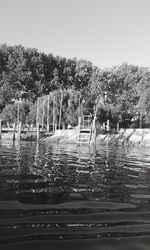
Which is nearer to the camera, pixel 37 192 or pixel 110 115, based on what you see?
pixel 37 192

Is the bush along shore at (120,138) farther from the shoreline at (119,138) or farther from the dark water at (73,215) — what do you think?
the dark water at (73,215)

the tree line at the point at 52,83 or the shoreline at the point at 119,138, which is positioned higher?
the tree line at the point at 52,83

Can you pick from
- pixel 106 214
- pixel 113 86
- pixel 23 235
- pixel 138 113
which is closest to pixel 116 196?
pixel 106 214

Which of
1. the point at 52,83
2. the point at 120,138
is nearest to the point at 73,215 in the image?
the point at 120,138

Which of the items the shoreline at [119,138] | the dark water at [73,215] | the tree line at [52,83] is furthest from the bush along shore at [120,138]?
the dark water at [73,215]

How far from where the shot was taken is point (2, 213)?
16.2ft

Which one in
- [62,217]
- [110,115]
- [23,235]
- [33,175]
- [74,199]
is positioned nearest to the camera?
[23,235]

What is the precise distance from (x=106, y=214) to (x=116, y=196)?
165 centimetres

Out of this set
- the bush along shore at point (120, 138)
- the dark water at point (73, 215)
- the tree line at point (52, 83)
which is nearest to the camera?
the dark water at point (73, 215)

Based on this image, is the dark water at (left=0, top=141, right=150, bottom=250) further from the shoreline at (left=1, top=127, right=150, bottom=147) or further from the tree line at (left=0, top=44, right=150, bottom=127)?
the tree line at (left=0, top=44, right=150, bottom=127)

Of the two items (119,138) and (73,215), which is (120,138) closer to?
(119,138)

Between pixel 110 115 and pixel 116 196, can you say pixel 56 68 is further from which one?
pixel 116 196

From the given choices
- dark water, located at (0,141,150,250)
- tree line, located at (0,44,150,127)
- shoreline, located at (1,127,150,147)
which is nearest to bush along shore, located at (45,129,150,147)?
shoreline, located at (1,127,150,147)

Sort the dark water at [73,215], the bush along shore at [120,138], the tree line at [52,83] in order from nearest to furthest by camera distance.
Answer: the dark water at [73,215] → the bush along shore at [120,138] → the tree line at [52,83]
